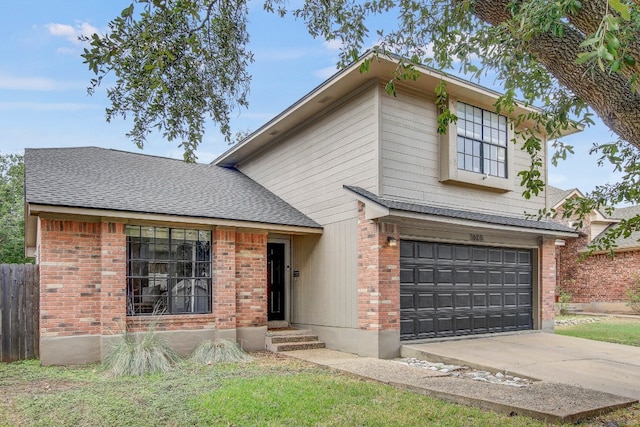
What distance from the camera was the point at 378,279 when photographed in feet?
29.6

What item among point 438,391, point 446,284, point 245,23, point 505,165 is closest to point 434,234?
point 446,284

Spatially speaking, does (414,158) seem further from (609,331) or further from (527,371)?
(609,331)

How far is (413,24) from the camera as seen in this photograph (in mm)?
7055

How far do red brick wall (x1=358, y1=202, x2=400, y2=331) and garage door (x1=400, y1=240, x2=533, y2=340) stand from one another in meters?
0.44

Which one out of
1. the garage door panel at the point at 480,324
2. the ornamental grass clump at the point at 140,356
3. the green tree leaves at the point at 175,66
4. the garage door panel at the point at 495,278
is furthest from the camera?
the garage door panel at the point at 495,278

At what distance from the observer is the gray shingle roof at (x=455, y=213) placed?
8938 mm

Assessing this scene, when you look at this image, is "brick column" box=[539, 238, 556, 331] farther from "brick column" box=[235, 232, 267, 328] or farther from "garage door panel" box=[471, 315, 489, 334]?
"brick column" box=[235, 232, 267, 328]

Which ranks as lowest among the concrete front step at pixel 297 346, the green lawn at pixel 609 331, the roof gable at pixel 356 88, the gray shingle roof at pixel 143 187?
the green lawn at pixel 609 331

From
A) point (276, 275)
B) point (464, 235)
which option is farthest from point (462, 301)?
point (276, 275)

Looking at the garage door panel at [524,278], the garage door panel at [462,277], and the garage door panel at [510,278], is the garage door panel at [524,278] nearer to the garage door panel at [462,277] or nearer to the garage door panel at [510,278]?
the garage door panel at [510,278]

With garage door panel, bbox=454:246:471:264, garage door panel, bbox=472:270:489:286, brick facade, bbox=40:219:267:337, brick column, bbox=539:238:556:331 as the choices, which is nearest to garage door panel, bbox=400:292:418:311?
garage door panel, bbox=454:246:471:264

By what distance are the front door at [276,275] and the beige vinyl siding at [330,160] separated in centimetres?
123

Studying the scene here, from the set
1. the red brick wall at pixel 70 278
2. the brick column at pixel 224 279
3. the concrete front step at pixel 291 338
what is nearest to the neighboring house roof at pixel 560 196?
the concrete front step at pixel 291 338

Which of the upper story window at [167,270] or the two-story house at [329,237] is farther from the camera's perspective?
the upper story window at [167,270]
